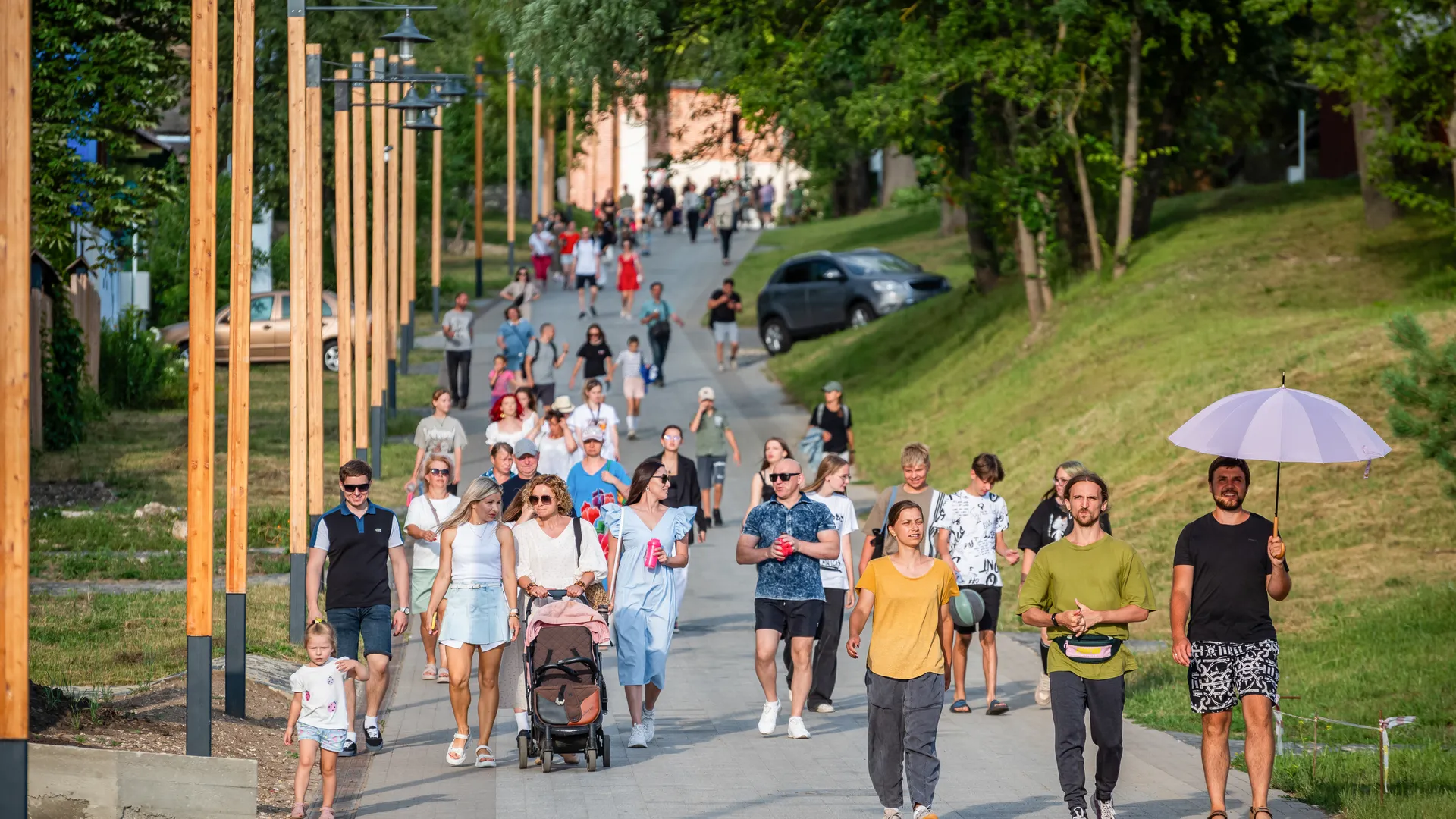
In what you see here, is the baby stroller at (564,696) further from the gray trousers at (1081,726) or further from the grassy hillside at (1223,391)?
the grassy hillside at (1223,391)

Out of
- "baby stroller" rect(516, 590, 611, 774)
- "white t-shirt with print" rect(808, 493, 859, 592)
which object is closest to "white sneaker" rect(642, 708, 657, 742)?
"baby stroller" rect(516, 590, 611, 774)

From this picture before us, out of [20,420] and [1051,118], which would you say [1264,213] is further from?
[20,420]

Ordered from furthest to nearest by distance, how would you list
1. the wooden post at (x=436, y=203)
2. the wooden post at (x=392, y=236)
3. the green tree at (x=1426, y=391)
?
the wooden post at (x=436, y=203), the wooden post at (x=392, y=236), the green tree at (x=1426, y=391)

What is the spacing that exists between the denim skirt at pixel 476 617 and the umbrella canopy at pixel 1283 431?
13.4ft

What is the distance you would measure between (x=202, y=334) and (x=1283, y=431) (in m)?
6.18

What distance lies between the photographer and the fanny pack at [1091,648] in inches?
347

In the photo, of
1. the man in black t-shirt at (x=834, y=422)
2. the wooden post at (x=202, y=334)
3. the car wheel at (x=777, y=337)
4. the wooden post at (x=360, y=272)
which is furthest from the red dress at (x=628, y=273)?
the wooden post at (x=202, y=334)

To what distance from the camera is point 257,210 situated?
137 ft

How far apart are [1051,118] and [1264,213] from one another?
436 cm

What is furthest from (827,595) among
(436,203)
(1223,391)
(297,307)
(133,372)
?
(436,203)

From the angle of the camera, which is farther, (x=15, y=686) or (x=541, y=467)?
(x=541, y=467)

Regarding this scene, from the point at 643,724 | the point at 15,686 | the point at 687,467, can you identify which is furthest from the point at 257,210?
the point at 15,686

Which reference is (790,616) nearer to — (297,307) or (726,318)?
(297,307)

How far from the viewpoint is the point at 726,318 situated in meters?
34.2
